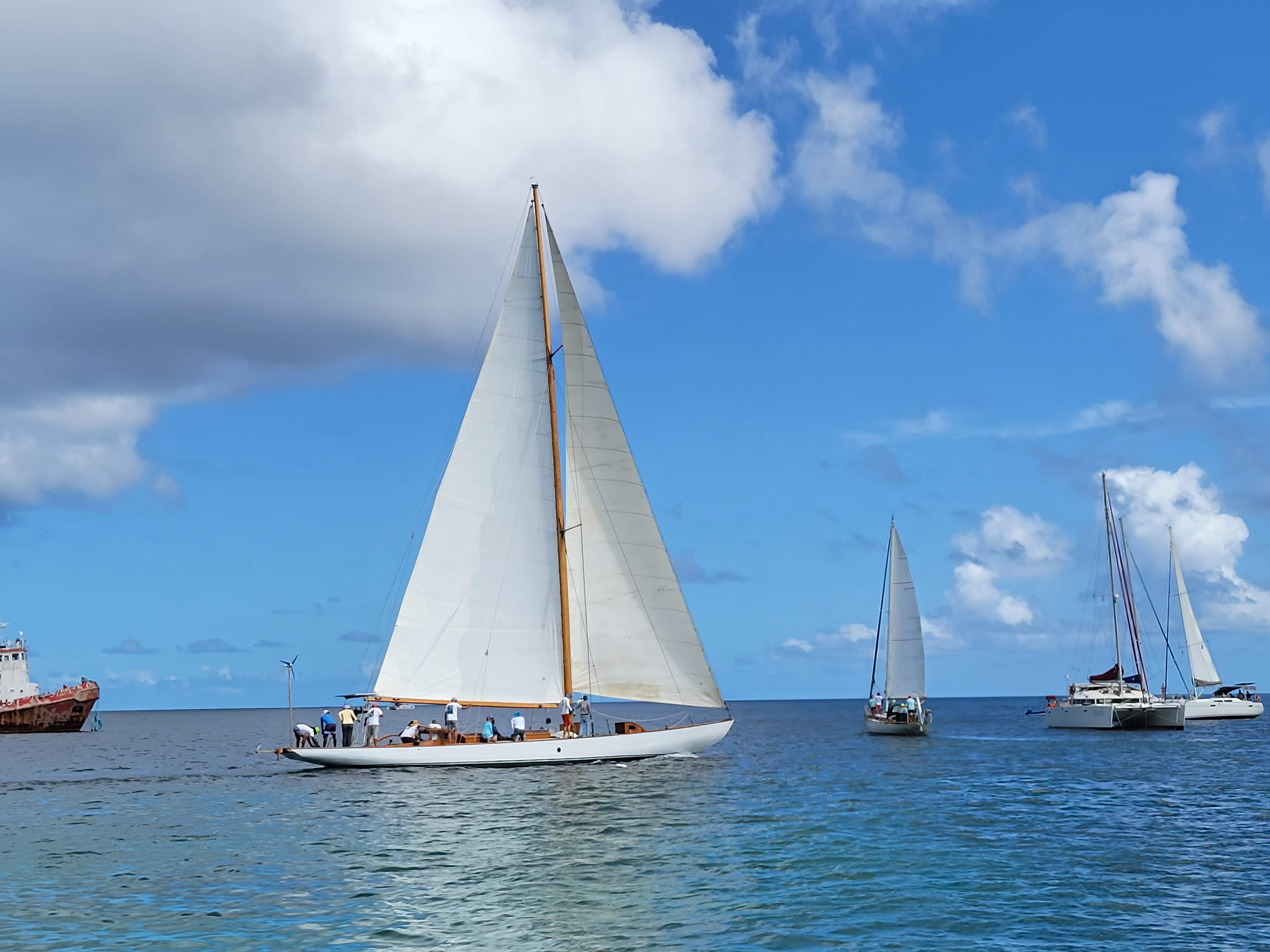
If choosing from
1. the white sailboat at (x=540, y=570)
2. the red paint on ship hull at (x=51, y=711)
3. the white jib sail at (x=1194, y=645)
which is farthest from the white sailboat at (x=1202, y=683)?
the red paint on ship hull at (x=51, y=711)

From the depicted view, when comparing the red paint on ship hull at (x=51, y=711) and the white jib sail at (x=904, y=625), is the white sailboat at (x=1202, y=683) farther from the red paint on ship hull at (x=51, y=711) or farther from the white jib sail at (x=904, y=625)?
the red paint on ship hull at (x=51, y=711)

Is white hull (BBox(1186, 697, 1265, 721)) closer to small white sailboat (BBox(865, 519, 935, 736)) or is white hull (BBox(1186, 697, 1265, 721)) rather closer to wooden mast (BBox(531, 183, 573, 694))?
small white sailboat (BBox(865, 519, 935, 736))

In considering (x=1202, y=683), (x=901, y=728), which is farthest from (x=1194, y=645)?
(x=901, y=728)

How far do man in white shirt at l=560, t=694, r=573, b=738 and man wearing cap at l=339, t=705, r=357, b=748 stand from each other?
28.5 feet

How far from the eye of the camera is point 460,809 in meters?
35.2

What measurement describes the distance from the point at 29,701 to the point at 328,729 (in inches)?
3413

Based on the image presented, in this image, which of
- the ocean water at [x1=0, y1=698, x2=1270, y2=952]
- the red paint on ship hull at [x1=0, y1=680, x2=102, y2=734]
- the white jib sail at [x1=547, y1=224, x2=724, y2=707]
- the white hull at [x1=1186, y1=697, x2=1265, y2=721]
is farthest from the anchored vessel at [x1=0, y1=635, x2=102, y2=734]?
the white hull at [x1=1186, y1=697, x2=1265, y2=721]

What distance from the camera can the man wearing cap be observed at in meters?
46.2

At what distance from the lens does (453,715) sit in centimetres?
4703

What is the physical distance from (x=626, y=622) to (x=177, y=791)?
20.0m

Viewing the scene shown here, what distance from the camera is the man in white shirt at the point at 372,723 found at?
46719mm

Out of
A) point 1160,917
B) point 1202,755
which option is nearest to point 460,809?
point 1160,917

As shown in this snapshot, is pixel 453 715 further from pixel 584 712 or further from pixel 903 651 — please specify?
pixel 903 651

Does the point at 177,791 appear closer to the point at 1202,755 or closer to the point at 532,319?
the point at 532,319
